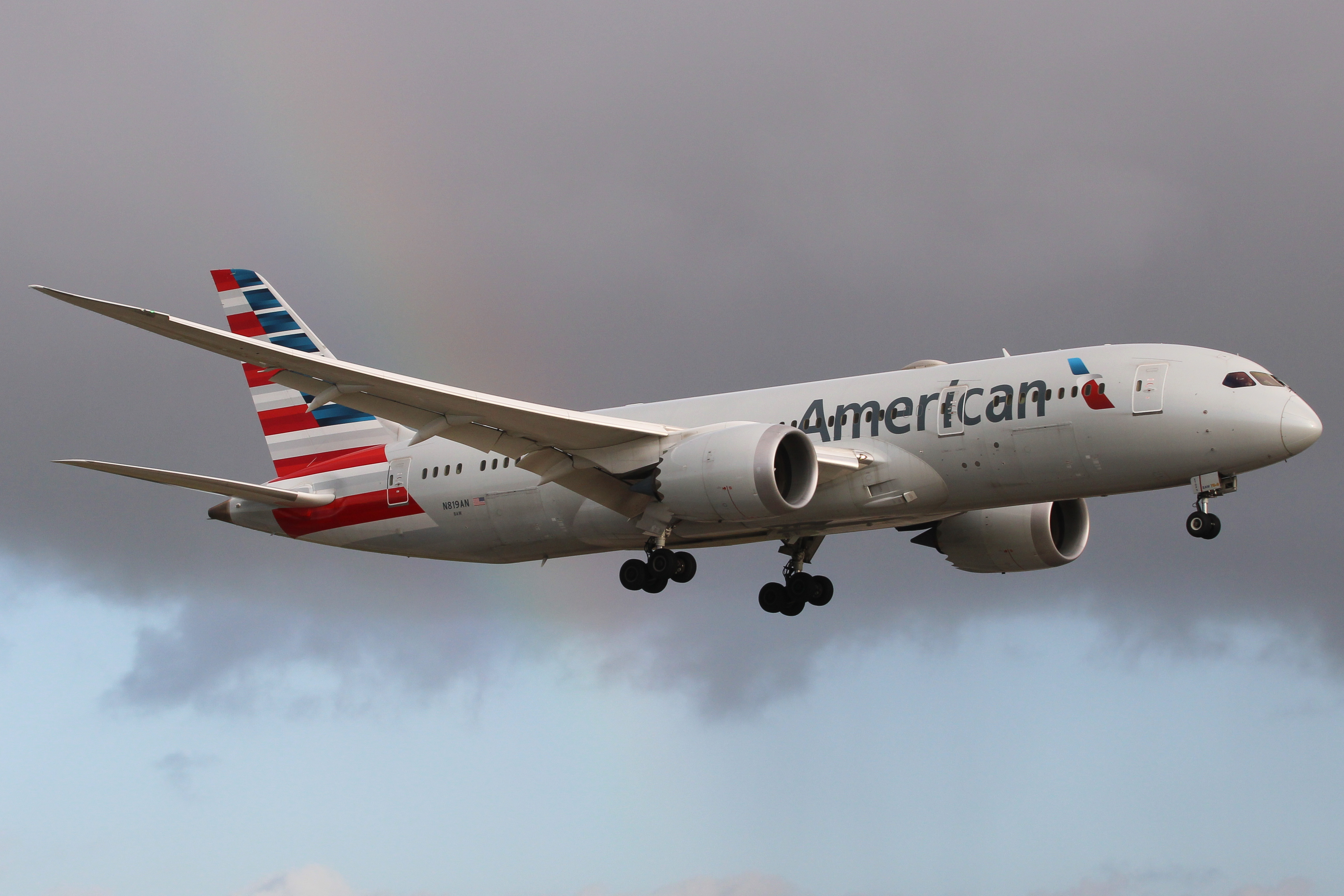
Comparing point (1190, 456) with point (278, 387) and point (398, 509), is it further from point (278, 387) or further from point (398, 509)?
point (278, 387)

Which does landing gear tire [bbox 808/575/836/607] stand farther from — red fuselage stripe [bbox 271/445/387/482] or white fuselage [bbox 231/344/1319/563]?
red fuselage stripe [bbox 271/445/387/482]

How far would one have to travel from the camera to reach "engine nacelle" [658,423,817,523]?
3394cm

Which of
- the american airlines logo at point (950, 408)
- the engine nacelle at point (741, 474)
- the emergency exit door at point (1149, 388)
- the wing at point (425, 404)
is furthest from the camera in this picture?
the engine nacelle at point (741, 474)

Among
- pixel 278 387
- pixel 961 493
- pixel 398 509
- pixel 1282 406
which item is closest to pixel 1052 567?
pixel 961 493

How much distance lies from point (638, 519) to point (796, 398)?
4848 millimetres

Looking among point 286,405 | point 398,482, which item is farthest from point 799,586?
point 286,405

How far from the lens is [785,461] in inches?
1384

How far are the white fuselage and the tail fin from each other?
12.5 feet

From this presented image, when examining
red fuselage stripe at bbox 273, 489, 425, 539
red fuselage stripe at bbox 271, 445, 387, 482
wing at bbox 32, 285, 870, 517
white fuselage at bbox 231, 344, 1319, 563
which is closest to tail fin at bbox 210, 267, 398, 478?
red fuselage stripe at bbox 271, 445, 387, 482

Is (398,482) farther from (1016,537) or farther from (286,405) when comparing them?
(1016,537)

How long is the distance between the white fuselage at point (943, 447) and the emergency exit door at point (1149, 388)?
29mm

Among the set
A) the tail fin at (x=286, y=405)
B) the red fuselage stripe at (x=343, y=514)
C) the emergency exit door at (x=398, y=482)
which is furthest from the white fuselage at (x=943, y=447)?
the tail fin at (x=286, y=405)

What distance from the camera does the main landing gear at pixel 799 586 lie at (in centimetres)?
4275

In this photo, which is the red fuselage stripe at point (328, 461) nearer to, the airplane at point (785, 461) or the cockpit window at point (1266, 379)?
the airplane at point (785, 461)
